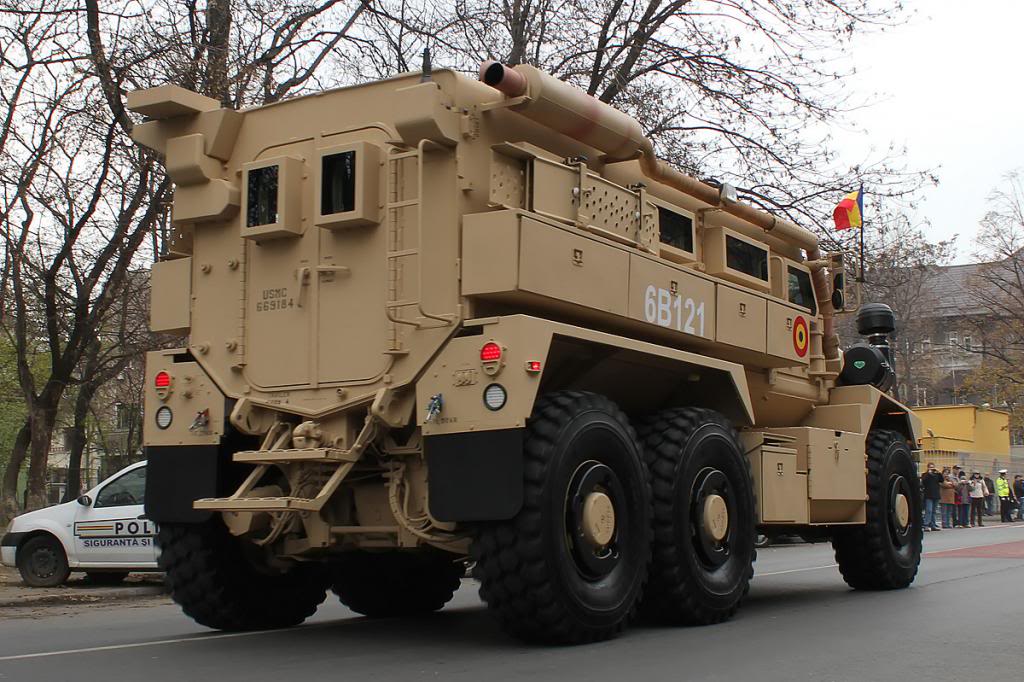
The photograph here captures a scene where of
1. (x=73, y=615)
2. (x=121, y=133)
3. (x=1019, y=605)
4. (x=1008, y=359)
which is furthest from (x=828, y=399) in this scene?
(x=1008, y=359)

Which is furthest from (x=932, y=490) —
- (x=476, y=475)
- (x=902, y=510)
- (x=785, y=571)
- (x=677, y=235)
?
(x=476, y=475)

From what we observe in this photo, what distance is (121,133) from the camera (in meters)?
18.7

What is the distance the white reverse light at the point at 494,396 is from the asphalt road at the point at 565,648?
1493mm

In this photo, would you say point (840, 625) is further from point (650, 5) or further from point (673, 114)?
point (650, 5)

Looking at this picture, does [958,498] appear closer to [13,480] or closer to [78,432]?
[78,432]

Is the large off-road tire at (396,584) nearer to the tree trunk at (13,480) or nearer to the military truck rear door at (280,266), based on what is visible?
the military truck rear door at (280,266)

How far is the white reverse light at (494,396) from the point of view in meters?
7.53

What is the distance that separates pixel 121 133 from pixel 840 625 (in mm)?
13572

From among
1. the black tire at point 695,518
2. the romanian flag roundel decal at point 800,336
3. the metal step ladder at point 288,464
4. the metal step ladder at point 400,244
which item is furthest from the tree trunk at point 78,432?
the black tire at point 695,518

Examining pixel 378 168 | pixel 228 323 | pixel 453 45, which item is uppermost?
pixel 453 45

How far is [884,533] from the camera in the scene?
39.9ft

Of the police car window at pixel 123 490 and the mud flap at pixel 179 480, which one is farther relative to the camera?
the police car window at pixel 123 490

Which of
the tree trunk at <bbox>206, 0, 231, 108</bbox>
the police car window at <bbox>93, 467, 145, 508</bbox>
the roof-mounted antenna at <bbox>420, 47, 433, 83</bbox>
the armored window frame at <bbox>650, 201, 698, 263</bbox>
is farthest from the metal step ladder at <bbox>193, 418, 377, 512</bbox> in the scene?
the tree trunk at <bbox>206, 0, 231, 108</bbox>

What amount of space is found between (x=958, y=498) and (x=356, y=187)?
99.0 feet
